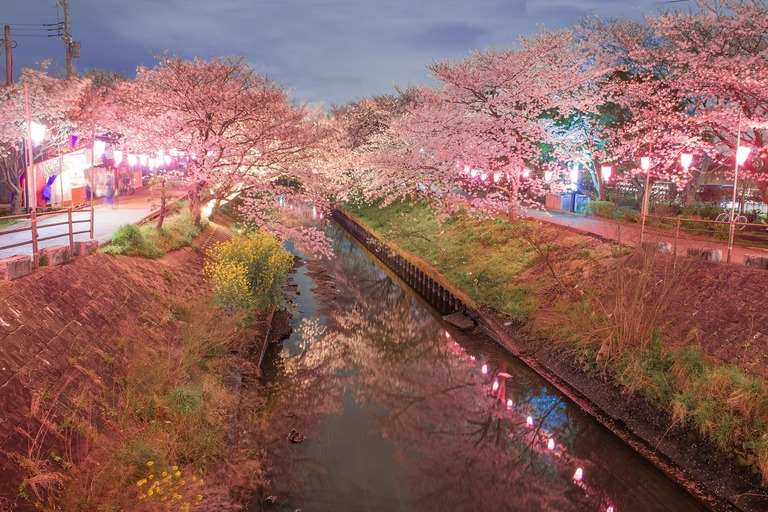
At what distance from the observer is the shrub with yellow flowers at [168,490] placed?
605 centimetres

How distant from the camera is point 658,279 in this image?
1262 centimetres

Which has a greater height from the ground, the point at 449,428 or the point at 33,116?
the point at 33,116

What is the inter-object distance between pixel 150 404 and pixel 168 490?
1.90 metres

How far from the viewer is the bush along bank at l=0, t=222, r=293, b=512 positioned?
5.91m

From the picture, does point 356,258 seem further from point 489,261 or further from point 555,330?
point 555,330

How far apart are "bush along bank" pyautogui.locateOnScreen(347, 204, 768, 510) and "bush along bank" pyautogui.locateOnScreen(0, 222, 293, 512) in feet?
23.3

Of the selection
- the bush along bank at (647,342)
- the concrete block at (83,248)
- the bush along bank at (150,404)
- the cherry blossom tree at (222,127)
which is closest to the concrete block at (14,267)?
the bush along bank at (150,404)

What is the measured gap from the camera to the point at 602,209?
25.0m

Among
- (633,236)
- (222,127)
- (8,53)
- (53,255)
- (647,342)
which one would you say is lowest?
(647,342)

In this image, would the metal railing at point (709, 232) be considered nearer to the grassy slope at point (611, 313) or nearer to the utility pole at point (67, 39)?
the grassy slope at point (611, 313)

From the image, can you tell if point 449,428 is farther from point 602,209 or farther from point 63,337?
point 602,209

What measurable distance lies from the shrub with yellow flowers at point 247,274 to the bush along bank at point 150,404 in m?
0.06

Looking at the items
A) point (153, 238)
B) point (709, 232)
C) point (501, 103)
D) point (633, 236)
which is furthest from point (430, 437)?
point (501, 103)

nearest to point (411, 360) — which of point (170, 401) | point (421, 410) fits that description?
point (421, 410)
